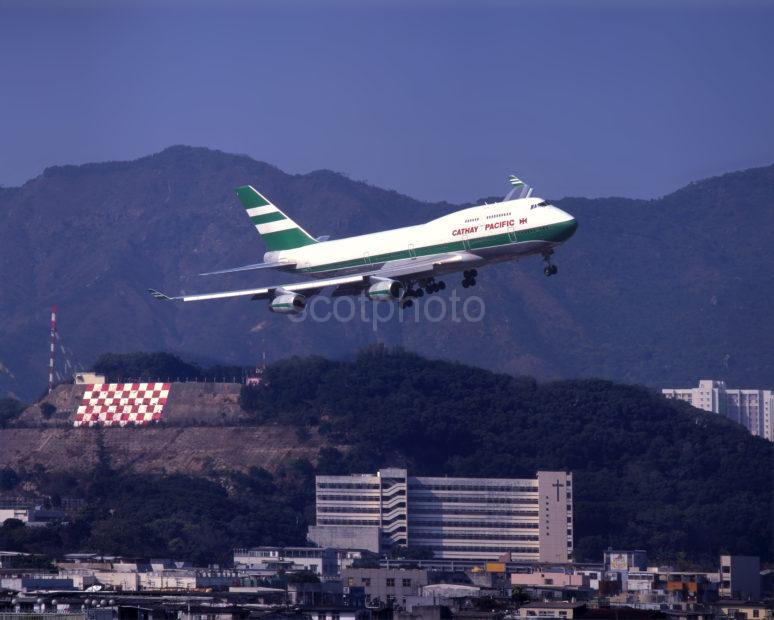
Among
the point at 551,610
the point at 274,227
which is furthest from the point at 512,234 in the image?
the point at 274,227

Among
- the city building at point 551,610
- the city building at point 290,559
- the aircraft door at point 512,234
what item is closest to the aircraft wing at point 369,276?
the aircraft door at point 512,234

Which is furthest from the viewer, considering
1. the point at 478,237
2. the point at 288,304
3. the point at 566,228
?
the point at 288,304

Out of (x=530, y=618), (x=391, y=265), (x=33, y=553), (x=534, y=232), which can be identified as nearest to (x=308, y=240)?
(x=391, y=265)

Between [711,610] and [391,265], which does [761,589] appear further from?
[391,265]

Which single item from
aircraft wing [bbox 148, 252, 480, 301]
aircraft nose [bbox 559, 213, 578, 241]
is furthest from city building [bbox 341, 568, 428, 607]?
aircraft nose [bbox 559, 213, 578, 241]

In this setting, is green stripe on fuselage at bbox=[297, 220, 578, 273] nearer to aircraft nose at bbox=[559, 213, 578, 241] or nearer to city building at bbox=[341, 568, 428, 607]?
aircraft nose at bbox=[559, 213, 578, 241]

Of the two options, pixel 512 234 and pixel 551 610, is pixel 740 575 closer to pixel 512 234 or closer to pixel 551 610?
pixel 551 610

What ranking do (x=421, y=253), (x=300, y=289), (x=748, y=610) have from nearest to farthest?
1. (x=421, y=253)
2. (x=300, y=289)
3. (x=748, y=610)
